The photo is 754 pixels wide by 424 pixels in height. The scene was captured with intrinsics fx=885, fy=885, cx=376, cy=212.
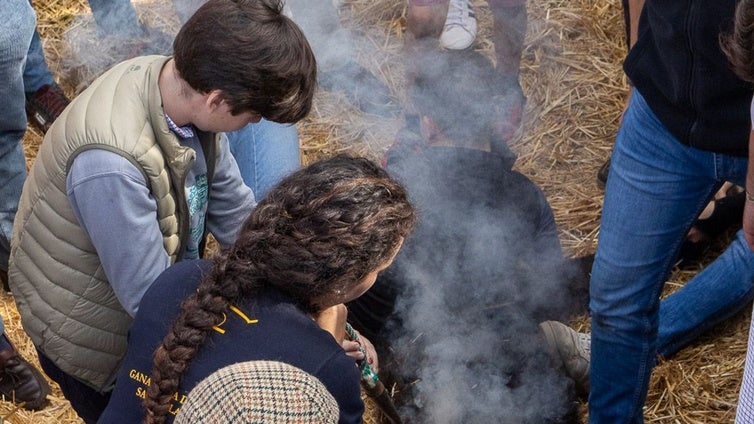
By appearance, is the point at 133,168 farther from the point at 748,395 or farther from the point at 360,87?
the point at 360,87

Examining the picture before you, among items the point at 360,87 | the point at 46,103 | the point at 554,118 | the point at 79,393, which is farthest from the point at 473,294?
the point at 46,103

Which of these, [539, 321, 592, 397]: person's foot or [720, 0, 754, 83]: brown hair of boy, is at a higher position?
Result: [720, 0, 754, 83]: brown hair of boy

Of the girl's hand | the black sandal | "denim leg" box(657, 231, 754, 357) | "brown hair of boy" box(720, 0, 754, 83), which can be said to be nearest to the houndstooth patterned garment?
"brown hair of boy" box(720, 0, 754, 83)

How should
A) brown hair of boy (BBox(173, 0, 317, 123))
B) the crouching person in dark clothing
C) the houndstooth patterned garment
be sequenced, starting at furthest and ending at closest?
the crouching person in dark clothing, brown hair of boy (BBox(173, 0, 317, 123)), the houndstooth patterned garment

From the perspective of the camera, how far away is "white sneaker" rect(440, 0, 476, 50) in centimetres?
415

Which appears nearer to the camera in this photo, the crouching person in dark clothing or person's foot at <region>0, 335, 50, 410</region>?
the crouching person in dark clothing

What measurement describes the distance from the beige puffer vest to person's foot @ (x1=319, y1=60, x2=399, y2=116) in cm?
210

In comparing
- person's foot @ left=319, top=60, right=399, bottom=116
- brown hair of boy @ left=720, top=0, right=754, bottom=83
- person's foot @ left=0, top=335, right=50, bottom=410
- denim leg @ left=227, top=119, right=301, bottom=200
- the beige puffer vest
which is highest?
brown hair of boy @ left=720, top=0, right=754, bottom=83

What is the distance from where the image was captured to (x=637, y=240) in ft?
7.59

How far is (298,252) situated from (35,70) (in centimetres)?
287

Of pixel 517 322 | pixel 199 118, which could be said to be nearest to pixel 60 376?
pixel 199 118

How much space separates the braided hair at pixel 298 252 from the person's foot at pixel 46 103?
263 centimetres

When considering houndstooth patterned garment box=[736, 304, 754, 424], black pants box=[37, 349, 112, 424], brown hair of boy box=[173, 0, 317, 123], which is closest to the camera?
houndstooth patterned garment box=[736, 304, 754, 424]

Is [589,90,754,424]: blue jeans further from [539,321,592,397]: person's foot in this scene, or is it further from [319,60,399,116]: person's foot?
[319,60,399,116]: person's foot
